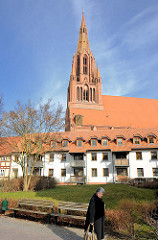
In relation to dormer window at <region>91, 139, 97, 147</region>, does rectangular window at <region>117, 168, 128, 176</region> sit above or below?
below

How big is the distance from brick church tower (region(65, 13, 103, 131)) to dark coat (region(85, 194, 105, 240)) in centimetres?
3827

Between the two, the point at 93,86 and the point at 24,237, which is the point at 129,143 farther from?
the point at 93,86

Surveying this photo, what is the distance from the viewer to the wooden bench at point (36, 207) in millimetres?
8166

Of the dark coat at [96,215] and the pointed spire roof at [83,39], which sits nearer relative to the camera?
the dark coat at [96,215]

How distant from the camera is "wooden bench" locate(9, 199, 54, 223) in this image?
8.17 m

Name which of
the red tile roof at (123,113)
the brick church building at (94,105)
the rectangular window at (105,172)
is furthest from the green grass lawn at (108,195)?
the red tile roof at (123,113)

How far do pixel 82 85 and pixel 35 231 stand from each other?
171 feet

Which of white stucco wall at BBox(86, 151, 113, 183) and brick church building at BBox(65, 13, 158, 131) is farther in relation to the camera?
brick church building at BBox(65, 13, 158, 131)

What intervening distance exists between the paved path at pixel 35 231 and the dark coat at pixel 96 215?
1436 mm

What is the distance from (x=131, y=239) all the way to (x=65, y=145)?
27005 mm

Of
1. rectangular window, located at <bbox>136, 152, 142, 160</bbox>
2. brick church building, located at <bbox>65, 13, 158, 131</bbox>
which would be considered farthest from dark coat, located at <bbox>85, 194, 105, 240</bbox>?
brick church building, located at <bbox>65, 13, 158, 131</bbox>

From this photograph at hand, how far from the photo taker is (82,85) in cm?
5666

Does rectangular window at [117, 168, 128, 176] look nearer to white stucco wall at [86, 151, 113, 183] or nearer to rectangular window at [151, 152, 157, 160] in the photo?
white stucco wall at [86, 151, 113, 183]

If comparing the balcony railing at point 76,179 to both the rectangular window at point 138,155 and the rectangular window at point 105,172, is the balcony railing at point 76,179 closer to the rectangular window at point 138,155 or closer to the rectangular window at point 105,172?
the rectangular window at point 105,172
